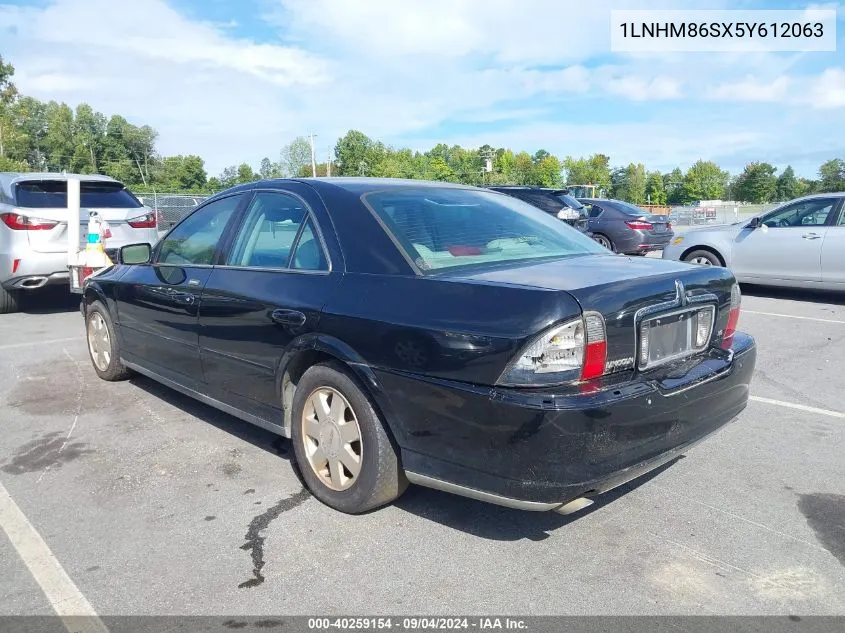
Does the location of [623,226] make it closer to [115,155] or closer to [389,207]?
[389,207]

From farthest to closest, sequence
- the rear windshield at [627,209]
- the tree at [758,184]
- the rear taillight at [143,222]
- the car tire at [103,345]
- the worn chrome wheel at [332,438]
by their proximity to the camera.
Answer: the tree at [758,184] → the rear windshield at [627,209] → the rear taillight at [143,222] → the car tire at [103,345] → the worn chrome wheel at [332,438]

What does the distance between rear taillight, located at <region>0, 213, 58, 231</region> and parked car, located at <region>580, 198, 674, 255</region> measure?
11.3m

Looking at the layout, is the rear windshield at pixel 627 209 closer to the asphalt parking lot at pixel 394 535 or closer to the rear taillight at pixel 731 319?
the asphalt parking lot at pixel 394 535

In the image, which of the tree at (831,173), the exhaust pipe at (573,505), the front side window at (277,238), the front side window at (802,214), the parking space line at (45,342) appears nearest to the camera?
the exhaust pipe at (573,505)

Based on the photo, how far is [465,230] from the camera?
136 inches

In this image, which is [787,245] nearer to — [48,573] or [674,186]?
[48,573]

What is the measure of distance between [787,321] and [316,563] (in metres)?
7.16

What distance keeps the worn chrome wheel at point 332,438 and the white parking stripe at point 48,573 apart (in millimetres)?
1115

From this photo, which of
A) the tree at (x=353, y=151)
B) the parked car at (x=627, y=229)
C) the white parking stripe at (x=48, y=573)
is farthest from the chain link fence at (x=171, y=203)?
the tree at (x=353, y=151)

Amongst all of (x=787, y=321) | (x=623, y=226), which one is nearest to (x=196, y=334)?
(x=787, y=321)

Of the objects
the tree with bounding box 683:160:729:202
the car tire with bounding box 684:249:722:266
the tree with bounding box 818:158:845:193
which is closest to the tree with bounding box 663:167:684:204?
the tree with bounding box 683:160:729:202

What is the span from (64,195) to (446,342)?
783cm

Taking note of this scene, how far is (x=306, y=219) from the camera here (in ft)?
11.6

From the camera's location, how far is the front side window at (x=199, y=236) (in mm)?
4168
